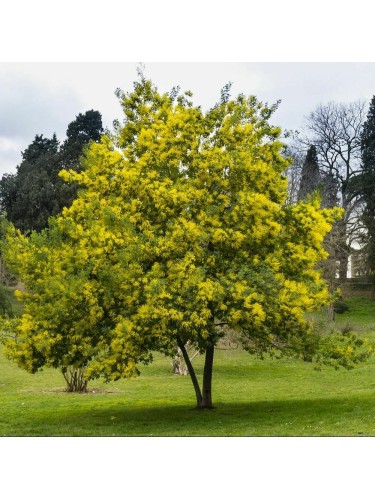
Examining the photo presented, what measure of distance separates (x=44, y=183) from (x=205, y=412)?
36577 millimetres

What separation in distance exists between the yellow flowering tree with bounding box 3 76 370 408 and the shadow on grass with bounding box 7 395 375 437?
1.31 m

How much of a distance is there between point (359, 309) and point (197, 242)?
39.5 m

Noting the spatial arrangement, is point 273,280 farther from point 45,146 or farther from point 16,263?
point 45,146

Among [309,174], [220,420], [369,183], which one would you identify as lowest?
[220,420]

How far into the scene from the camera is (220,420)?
48.5 feet

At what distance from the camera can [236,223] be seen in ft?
45.6

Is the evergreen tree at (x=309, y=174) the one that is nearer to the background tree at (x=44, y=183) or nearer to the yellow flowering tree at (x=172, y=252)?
the background tree at (x=44, y=183)

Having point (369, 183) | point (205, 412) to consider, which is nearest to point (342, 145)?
point (369, 183)

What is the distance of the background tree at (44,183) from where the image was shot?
160 feet

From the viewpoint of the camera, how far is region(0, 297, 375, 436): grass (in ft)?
45.3

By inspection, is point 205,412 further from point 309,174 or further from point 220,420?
point 309,174

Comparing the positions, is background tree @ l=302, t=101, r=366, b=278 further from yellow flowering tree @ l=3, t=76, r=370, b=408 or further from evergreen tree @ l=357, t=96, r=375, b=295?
yellow flowering tree @ l=3, t=76, r=370, b=408

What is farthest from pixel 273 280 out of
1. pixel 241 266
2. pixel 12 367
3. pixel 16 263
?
pixel 12 367

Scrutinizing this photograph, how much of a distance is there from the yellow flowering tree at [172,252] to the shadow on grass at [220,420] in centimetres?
131
